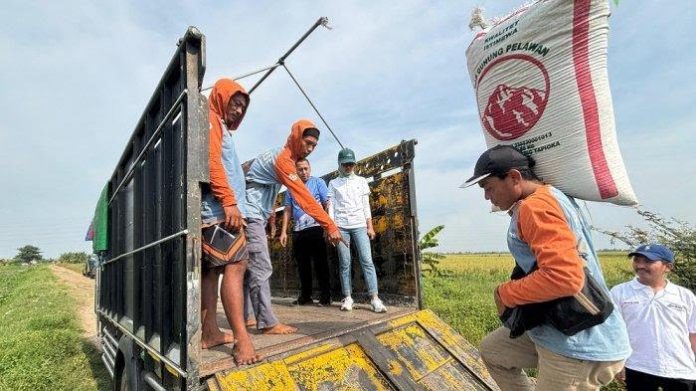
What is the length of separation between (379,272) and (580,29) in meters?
2.67

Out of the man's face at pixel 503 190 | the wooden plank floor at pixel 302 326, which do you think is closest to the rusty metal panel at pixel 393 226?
the wooden plank floor at pixel 302 326

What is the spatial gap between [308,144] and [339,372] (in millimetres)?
1604

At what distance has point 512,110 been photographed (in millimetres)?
2057

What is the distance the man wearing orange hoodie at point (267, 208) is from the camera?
2.86m

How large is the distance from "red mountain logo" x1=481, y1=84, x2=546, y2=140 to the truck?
143 centimetres

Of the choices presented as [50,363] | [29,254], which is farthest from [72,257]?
[50,363]

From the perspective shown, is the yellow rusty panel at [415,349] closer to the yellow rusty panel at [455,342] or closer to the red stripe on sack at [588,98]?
the yellow rusty panel at [455,342]

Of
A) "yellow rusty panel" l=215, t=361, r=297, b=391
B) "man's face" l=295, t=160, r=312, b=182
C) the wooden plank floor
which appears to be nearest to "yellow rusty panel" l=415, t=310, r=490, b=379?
the wooden plank floor

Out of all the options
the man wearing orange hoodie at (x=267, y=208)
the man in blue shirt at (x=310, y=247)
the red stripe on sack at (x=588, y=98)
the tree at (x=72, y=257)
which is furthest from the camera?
the tree at (x=72, y=257)

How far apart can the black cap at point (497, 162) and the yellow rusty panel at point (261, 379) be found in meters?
1.32

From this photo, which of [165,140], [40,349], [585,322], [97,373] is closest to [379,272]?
[165,140]

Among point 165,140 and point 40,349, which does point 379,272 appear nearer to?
point 165,140

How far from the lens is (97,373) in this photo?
521cm

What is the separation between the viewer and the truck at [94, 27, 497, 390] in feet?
6.40
